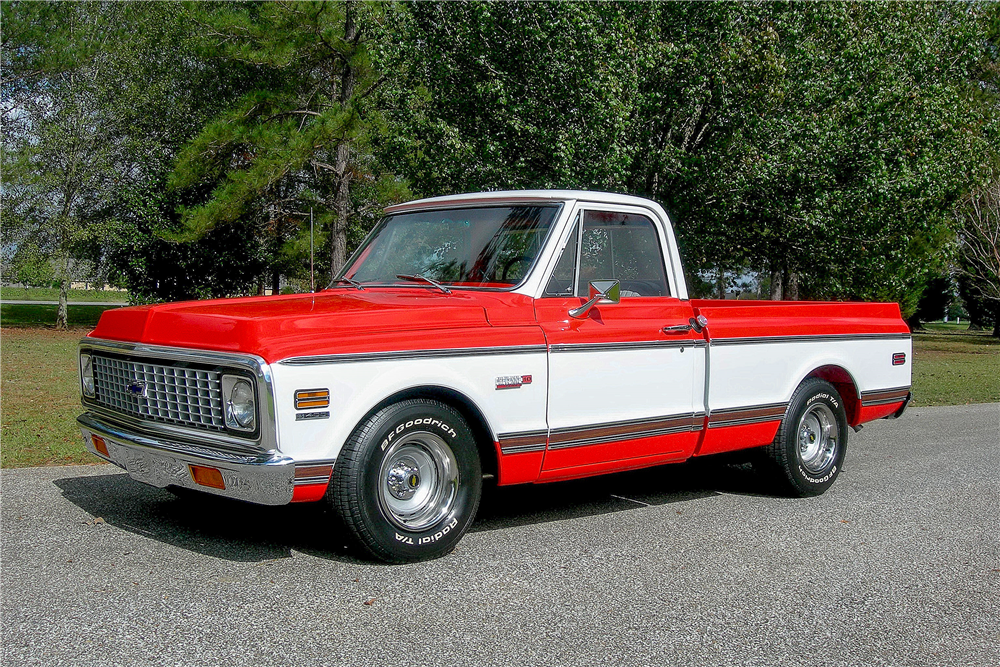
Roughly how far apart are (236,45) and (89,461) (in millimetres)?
16652

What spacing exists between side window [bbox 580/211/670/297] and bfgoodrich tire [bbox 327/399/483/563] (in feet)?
5.50

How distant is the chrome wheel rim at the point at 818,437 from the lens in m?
7.11

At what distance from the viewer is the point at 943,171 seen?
16766 millimetres

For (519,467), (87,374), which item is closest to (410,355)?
(519,467)

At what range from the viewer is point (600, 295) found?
18.2 feet

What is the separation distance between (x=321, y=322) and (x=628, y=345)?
6.78 ft

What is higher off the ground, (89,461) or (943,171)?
(943,171)

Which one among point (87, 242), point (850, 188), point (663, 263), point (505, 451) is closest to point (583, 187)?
point (850, 188)

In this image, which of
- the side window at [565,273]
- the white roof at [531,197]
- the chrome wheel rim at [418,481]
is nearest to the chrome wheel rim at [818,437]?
the white roof at [531,197]

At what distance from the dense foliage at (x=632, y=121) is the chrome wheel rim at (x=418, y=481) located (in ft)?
30.3

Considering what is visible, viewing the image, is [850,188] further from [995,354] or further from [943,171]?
[995,354]

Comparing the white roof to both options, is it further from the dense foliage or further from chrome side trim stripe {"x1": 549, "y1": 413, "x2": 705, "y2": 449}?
the dense foliage

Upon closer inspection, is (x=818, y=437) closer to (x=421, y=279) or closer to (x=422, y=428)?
(x=421, y=279)

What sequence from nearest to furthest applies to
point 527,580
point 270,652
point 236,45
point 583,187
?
point 270,652 → point 527,580 → point 583,187 → point 236,45
